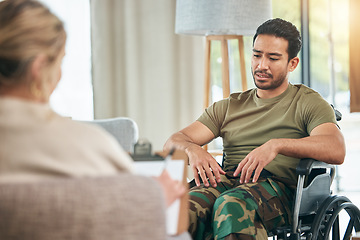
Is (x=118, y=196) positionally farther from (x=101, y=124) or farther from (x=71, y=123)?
(x=101, y=124)

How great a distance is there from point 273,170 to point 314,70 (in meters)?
2.83

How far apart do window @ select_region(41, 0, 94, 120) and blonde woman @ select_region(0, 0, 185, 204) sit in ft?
10.1

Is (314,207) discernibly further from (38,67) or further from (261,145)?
(38,67)

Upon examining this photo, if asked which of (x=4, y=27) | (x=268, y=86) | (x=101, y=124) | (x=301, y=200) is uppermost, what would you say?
(x=4, y=27)

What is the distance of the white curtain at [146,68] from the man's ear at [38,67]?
319 cm

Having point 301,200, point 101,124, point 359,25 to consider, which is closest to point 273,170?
point 301,200

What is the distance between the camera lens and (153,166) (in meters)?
1.10

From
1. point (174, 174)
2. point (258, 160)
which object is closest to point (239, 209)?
point (258, 160)

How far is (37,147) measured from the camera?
861mm

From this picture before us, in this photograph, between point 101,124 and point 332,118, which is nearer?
point 332,118

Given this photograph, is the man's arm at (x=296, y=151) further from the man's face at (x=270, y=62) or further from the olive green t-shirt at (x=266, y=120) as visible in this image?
the man's face at (x=270, y=62)

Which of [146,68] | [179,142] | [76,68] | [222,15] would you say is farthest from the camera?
[146,68]

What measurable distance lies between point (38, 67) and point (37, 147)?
0.44 ft

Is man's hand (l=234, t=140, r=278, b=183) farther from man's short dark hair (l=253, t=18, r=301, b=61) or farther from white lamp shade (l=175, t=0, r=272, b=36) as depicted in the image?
white lamp shade (l=175, t=0, r=272, b=36)
